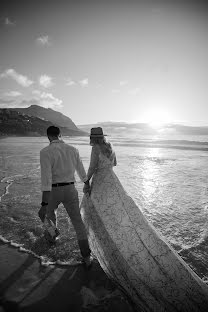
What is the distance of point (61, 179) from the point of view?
3.08 m

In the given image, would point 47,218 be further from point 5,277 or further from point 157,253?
point 157,253

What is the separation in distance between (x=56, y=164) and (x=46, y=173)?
0.21 metres

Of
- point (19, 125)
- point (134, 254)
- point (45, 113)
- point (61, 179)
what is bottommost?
point (134, 254)

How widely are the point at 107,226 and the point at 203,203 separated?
14.6 feet

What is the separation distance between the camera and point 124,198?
9.05ft

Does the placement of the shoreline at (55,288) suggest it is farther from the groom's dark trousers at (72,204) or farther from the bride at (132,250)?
the groom's dark trousers at (72,204)

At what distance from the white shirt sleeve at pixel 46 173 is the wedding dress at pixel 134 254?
65 centimetres

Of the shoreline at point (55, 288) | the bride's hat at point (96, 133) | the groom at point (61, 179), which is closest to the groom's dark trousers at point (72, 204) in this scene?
the groom at point (61, 179)

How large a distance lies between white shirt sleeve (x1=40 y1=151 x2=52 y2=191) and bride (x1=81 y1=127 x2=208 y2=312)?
2.02 ft

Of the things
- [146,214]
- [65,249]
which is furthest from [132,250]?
[146,214]

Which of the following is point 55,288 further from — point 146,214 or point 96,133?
point 146,214

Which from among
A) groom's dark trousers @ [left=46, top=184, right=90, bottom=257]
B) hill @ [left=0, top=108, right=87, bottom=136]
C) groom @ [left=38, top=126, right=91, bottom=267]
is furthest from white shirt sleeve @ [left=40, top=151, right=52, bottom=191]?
hill @ [left=0, top=108, right=87, bottom=136]

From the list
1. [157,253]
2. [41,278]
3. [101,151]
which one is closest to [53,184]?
[101,151]

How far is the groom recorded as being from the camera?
2.97 meters
